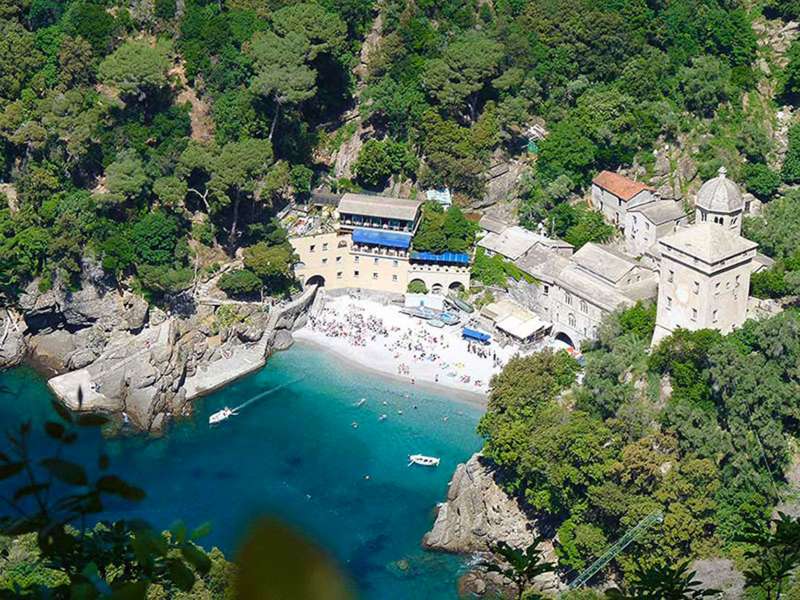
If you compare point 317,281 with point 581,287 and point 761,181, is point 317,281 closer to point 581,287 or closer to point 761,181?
point 581,287

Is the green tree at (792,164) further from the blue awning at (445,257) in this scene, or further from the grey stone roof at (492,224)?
the blue awning at (445,257)

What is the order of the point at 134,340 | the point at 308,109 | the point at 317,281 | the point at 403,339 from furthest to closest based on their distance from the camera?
the point at 308,109, the point at 317,281, the point at 403,339, the point at 134,340

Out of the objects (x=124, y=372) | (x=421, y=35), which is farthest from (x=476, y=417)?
(x=421, y=35)

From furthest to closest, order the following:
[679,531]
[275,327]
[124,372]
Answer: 1. [275,327]
2. [124,372]
3. [679,531]

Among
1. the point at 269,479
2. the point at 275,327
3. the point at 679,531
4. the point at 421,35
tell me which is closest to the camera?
the point at 679,531

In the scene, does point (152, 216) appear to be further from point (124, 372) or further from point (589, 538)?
point (589, 538)

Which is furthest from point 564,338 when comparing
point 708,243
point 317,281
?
point 317,281

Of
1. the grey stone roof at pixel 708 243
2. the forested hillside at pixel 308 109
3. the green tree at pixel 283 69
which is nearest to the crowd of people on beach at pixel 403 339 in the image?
the forested hillside at pixel 308 109
